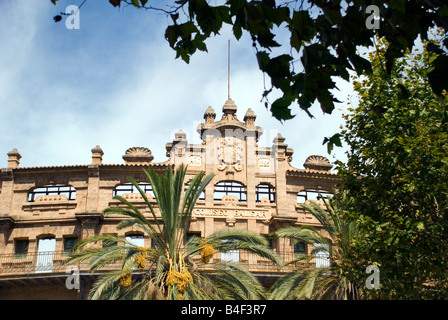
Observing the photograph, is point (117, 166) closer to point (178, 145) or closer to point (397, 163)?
point (178, 145)

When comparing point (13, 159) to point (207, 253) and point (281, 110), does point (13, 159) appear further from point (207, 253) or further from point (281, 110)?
point (281, 110)

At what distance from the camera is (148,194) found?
3158 centimetres

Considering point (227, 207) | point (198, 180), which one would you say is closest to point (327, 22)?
point (198, 180)

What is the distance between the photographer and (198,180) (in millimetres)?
23094

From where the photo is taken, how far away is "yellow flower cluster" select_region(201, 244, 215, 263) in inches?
851

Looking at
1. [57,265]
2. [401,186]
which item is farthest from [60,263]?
[401,186]

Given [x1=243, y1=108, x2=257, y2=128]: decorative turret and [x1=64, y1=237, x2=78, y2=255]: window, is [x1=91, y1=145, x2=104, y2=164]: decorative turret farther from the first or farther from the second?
[x1=243, y1=108, x2=257, y2=128]: decorative turret

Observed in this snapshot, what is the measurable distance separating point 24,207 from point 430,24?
28.9 m

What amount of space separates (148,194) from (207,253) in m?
10.5

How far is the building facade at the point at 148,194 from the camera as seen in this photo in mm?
29859

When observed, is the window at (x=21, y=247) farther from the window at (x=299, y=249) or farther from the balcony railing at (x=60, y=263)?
the window at (x=299, y=249)

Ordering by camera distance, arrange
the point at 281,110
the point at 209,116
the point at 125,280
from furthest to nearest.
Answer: the point at 209,116, the point at 125,280, the point at 281,110

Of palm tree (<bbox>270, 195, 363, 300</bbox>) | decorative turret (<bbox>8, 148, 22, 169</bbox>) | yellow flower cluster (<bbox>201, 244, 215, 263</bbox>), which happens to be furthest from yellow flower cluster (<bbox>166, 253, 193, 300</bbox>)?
decorative turret (<bbox>8, 148, 22, 169</bbox>)

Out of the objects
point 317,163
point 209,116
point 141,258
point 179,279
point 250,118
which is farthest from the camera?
point 250,118
